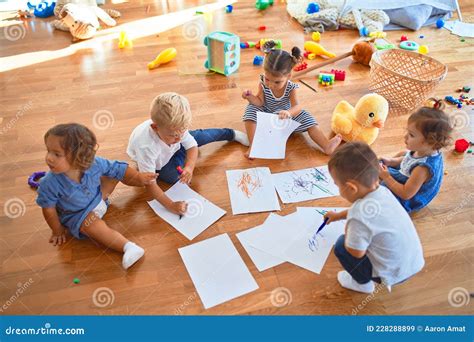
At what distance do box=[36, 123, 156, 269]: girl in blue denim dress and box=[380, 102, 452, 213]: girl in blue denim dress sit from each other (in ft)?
2.98

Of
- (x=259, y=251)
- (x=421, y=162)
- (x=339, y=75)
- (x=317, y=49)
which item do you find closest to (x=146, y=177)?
(x=259, y=251)

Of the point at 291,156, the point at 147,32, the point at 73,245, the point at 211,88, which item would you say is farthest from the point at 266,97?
the point at 147,32

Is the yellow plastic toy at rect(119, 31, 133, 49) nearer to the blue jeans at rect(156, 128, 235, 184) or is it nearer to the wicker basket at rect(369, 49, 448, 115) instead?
the blue jeans at rect(156, 128, 235, 184)

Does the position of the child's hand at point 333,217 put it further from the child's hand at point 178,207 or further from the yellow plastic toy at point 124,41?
the yellow plastic toy at point 124,41

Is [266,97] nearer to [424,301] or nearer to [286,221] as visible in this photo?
[286,221]

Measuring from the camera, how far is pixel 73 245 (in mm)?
1491

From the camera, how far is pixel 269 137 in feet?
6.16

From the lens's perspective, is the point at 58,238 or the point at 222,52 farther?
the point at 222,52

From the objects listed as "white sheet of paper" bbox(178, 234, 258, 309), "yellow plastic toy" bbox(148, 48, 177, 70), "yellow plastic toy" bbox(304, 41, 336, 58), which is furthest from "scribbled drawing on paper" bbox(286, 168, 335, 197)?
"yellow plastic toy" bbox(148, 48, 177, 70)

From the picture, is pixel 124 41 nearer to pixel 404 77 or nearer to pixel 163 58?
pixel 163 58

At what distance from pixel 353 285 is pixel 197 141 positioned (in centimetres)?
91

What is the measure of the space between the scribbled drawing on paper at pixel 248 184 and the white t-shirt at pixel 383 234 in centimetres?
60

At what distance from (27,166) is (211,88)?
40.5 inches

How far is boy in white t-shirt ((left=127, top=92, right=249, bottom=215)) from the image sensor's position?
145cm
